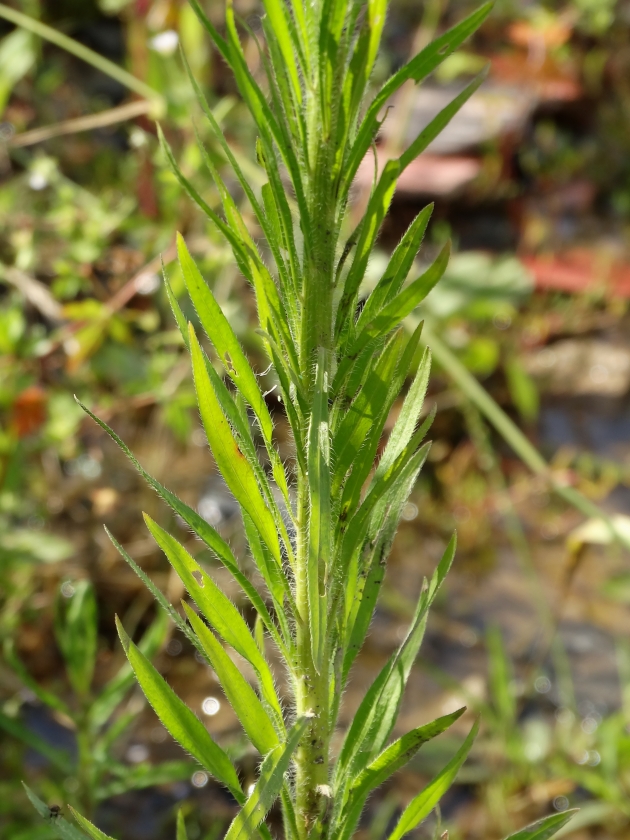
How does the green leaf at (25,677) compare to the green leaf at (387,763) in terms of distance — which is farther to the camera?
the green leaf at (25,677)

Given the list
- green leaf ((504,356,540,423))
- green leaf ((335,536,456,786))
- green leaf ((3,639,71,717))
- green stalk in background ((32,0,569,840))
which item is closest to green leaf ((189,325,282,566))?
green stalk in background ((32,0,569,840))

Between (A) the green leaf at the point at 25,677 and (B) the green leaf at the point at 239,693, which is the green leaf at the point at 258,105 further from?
(A) the green leaf at the point at 25,677

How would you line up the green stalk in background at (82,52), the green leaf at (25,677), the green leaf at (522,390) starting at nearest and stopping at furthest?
1. the green leaf at (25,677)
2. the green stalk in background at (82,52)
3. the green leaf at (522,390)

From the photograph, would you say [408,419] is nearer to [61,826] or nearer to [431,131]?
[431,131]

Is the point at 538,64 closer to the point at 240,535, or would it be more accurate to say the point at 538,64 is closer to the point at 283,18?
the point at 240,535

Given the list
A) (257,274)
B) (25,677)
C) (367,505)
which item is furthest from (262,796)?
(25,677)

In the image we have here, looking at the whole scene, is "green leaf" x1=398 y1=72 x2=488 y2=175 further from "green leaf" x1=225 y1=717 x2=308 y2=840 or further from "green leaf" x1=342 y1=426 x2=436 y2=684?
"green leaf" x1=225 y1=717 x2=308 y2=840

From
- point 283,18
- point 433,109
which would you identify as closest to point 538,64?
point 433,109

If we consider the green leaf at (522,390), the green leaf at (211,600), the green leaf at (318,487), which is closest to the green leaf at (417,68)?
the green leaf at (318,487)

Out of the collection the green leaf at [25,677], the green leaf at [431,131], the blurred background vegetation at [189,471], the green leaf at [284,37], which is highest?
the blurred background vegetation at [189,471]
